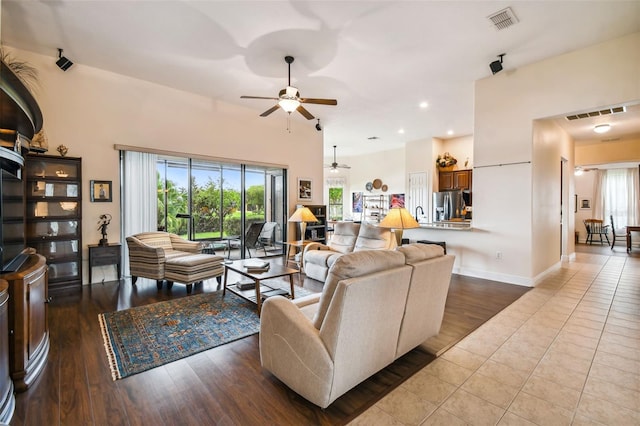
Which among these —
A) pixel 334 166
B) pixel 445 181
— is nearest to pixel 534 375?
pixel 445 181

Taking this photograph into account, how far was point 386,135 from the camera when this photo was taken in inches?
345

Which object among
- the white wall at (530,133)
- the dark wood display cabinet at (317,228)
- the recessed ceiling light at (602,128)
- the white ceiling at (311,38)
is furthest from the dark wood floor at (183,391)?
the recessed ceiling light at (602,128)

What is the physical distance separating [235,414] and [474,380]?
170 cm

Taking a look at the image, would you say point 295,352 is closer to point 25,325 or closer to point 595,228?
point 25,325

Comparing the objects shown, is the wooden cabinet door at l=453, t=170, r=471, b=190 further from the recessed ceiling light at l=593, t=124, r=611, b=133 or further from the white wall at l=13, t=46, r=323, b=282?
the white wall at l=13, t=46, r=323, b=282

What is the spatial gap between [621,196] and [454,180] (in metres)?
5.61

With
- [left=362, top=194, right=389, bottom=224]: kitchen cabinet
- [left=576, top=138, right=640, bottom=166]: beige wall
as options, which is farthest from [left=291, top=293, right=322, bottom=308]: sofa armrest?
[left=576, top=138, right=640, bottom=166]: beige wall

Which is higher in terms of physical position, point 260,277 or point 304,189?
point 304,189

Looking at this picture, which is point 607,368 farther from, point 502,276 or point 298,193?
point 298,193

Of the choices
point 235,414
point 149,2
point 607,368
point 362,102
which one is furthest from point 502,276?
point 149,2

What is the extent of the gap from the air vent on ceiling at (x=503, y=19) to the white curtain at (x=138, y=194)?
5632 millimetres

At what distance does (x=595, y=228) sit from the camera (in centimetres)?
Result: 950

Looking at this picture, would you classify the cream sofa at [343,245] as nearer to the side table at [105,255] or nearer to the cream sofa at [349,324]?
the cream sofa at [349,324]

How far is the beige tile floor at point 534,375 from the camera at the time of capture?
176 cm
